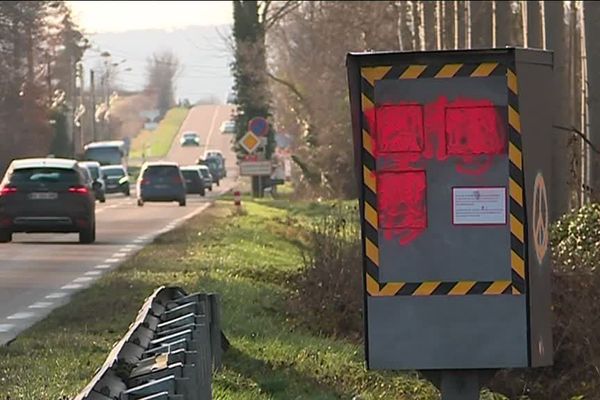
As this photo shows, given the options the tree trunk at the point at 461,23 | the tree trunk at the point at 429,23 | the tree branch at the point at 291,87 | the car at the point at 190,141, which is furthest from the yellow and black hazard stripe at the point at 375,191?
the car at the point at 190,141

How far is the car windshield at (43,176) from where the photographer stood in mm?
31547

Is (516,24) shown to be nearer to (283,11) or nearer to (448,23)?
(448,23)

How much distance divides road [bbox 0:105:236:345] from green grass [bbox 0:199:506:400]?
0.36 meters

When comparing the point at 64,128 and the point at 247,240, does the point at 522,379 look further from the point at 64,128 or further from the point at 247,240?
the point at 64,128

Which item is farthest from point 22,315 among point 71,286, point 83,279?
point 83,279

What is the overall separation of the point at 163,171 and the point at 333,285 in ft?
126

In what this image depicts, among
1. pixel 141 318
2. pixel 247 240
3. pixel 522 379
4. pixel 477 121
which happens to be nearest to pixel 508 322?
pixel 477 121

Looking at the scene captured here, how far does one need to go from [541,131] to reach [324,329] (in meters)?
8.43

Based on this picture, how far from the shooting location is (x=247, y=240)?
33.0 m

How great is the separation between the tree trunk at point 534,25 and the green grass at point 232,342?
6.76 m

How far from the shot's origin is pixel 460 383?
388 inches

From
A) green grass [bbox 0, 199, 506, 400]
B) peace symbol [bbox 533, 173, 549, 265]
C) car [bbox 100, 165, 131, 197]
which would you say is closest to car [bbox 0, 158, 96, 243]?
green grass [bbox 0, 199, 506, 400]

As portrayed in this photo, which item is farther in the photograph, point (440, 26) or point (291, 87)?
point (291, 87)

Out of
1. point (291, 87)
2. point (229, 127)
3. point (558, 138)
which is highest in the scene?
point (291, 87)
